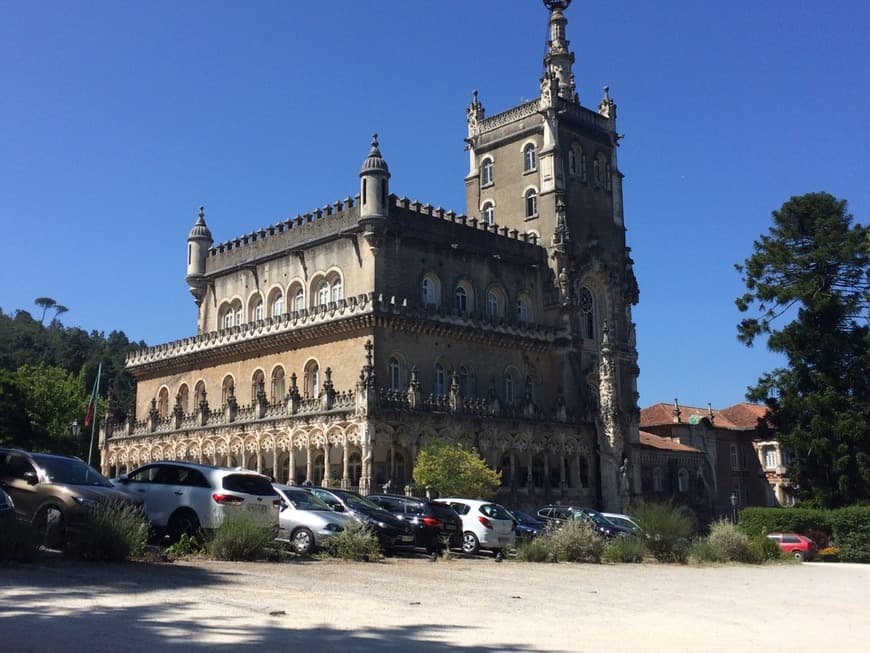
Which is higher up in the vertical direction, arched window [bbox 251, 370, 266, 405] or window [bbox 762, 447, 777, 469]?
arched window [bbox 251, 370, 266, 405]

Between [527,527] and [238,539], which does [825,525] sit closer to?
[527,527]

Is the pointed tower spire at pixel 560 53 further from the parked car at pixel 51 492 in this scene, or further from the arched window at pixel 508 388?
the parked car at pixel 51 492

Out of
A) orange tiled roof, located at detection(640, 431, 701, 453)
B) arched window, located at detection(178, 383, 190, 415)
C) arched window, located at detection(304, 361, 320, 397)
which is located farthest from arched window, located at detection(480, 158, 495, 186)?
arched window, located at detection(178, 383, 190, 415)

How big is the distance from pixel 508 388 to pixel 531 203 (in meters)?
12.7

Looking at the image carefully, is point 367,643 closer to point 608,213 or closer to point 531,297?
point 531,297

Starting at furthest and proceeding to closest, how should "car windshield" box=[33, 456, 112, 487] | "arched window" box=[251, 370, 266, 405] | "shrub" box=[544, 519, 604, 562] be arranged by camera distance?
"arched window" box=[251, 370, 266, 405] < "shrub" box=[544, 519, 604, 562] < "car windshield" box=[33, 456, 112, 487]

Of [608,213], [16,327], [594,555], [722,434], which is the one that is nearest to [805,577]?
[594,555]

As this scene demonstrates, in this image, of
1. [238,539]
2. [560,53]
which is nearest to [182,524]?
[238,539]

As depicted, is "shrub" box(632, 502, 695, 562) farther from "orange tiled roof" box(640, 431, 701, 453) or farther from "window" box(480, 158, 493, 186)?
"window" box(480, 158, 493, 186)

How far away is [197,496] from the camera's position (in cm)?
1797

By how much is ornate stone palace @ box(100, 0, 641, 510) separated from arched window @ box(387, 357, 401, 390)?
113mm

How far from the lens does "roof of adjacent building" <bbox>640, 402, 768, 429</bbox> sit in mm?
65812

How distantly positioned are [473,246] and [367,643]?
4143cm

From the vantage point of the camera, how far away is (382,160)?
45.2 m
